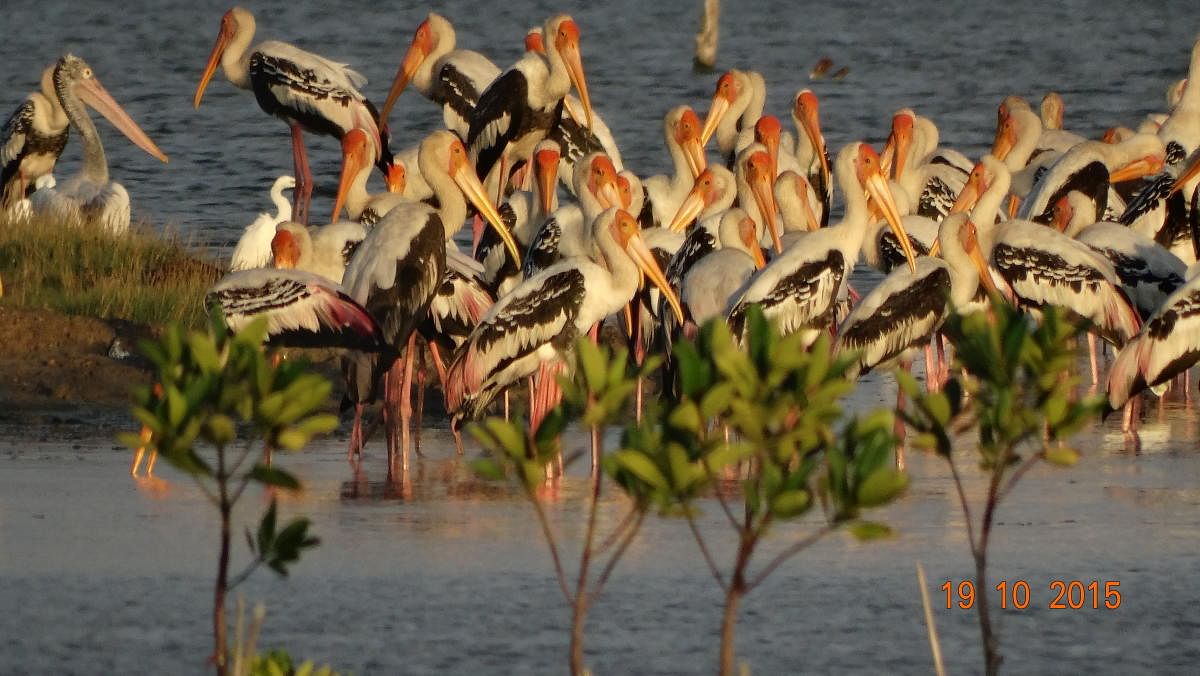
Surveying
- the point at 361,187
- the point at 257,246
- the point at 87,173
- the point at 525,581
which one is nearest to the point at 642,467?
the point at 525,581

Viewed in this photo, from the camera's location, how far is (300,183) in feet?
45.8

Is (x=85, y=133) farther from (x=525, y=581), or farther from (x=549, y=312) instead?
(x=525, y=581)

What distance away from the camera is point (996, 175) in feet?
37.4

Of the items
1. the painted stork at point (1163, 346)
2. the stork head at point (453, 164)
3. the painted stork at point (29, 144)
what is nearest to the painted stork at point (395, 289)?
the stork head at point (453, 164)

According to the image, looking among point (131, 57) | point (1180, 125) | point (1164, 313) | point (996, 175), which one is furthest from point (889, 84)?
point (1164, 313)

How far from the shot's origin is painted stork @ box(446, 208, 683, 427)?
9.30 metres

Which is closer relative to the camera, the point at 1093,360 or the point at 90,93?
the point at 1093,360

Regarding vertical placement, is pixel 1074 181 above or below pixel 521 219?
above

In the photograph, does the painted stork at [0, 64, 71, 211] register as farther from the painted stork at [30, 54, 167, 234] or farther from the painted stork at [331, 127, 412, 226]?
the painted stork at [331, 127, 412, 226]

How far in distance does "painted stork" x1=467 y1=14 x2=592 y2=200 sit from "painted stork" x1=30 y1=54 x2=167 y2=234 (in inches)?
80.7

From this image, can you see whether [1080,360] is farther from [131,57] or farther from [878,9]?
[878,9]

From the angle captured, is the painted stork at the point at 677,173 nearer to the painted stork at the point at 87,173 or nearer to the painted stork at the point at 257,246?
the painted stork at the point at 257,246

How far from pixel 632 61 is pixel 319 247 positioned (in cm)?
2157

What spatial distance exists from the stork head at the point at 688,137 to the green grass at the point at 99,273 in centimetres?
249
